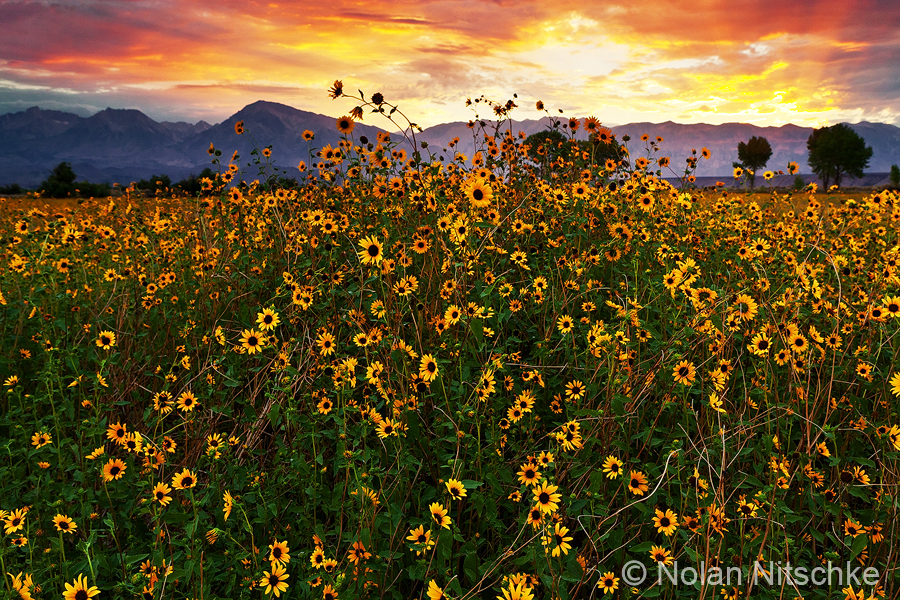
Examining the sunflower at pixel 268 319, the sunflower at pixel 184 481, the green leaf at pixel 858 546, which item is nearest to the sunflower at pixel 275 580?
the sunflower at pixel 184 481

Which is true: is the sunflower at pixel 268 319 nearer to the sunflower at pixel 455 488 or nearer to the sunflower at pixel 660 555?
the sunflower at pixel 455 488

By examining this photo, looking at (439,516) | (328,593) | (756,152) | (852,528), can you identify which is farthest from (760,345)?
(756,152)

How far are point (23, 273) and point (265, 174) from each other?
2563mm

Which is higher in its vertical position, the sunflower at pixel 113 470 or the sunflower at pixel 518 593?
the sunflower at pixel 518 593

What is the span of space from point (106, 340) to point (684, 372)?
3.78m

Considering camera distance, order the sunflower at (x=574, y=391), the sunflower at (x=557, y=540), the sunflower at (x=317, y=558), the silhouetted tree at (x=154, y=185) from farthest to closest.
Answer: the silhouetted tree at (x=154, y=185), the sunflower at (x=574, y=391), the sunflower at (x=317, y=558), the sunflower at (x=557, y=540)

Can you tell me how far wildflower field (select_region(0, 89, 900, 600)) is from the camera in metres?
2.05

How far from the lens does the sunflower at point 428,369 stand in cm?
259

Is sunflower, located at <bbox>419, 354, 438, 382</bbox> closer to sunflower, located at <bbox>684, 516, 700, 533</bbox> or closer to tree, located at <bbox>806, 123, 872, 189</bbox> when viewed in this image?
sunflower, located at <bbox>684, 516, 700, 533</bbox>

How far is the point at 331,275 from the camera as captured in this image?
150 inches

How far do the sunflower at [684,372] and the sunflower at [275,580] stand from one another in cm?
213

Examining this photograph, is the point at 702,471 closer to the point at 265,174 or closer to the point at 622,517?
the point at 622,517

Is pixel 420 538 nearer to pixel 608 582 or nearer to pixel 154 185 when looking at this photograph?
pixel 608 582

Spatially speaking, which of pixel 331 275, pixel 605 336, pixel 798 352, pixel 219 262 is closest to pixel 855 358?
pixel 798 352
